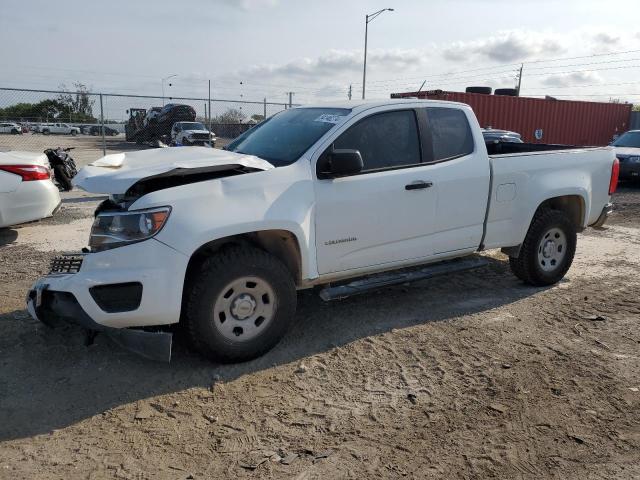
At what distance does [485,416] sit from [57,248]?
566cm

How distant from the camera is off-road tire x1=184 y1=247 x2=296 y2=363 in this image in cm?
375

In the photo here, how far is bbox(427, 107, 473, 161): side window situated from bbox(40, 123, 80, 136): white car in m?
26.7

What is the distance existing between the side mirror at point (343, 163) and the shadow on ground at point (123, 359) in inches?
52.8

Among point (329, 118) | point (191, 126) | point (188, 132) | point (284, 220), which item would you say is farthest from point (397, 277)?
point (191, 126)

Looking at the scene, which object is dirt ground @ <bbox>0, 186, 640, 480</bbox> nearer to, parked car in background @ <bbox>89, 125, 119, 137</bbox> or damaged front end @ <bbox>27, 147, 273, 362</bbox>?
damaged front end @ <bbox>27, 147, 273, 362</bbox>

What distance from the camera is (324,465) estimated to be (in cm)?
296

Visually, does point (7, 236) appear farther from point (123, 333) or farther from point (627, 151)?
point (627, 151)

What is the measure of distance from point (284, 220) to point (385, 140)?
130 centimetres

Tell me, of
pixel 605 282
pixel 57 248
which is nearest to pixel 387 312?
pixel 605 282

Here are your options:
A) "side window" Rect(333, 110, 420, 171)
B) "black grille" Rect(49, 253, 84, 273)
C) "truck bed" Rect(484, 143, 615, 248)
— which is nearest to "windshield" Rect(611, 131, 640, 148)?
"truck bed" Rect(484, 143, 615, 248)

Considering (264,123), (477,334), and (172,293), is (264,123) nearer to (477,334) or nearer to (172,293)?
(172,293)

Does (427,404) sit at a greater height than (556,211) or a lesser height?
lesser

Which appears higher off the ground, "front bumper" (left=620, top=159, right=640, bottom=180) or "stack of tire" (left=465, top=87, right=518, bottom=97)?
"stack of tire" (left=465, top=87, right=518, bottom=97)

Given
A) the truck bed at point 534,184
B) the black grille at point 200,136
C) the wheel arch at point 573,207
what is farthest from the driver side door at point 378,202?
the black grille at point 200,136
